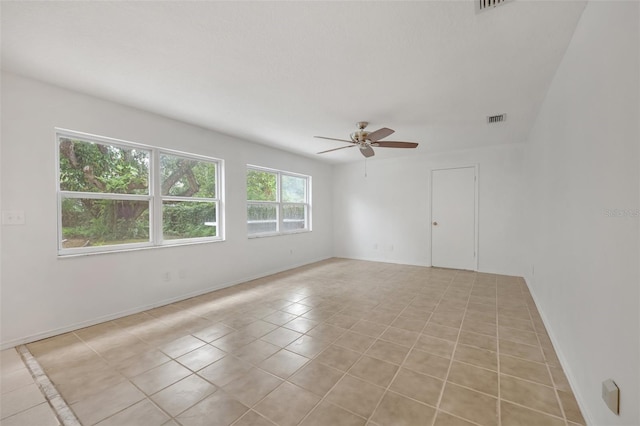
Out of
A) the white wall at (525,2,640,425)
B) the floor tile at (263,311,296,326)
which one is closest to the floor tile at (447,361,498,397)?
the white wall at (525,2,640,425)

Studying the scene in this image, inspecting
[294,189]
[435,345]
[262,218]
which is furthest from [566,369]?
[294,189]

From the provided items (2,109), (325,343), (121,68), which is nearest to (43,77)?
(2,109)

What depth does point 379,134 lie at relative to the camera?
10.3ft

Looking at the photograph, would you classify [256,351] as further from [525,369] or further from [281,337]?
[525,369]

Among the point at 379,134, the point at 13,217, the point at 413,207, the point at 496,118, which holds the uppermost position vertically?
the point at 496,118

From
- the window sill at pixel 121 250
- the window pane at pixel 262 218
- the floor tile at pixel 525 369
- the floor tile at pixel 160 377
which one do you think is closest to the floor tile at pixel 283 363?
the floor tile at pixel 160 377

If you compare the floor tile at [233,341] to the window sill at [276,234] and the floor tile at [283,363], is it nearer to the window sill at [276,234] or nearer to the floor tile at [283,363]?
the floor tile at [283,363]

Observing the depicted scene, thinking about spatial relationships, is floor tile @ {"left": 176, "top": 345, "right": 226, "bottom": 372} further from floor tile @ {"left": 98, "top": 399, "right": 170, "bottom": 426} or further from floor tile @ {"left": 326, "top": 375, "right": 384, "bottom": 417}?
floor tile @ {"left": 326, "top": 375, "right": 384, "bottom": 417}

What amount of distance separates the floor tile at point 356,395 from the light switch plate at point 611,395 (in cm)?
110

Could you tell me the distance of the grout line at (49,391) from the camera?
5.01ft

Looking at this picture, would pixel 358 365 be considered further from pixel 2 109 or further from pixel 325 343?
pixel 2 109

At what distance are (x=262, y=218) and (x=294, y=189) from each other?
3.94 feet

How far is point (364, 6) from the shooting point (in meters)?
1.57

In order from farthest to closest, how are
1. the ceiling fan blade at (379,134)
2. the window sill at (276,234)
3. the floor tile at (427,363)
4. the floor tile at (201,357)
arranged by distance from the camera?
the window sill at (276,234)
the ceiling fan blade at (379,134)
the floor tile at (201,357)
the floor tile at (427,363)
